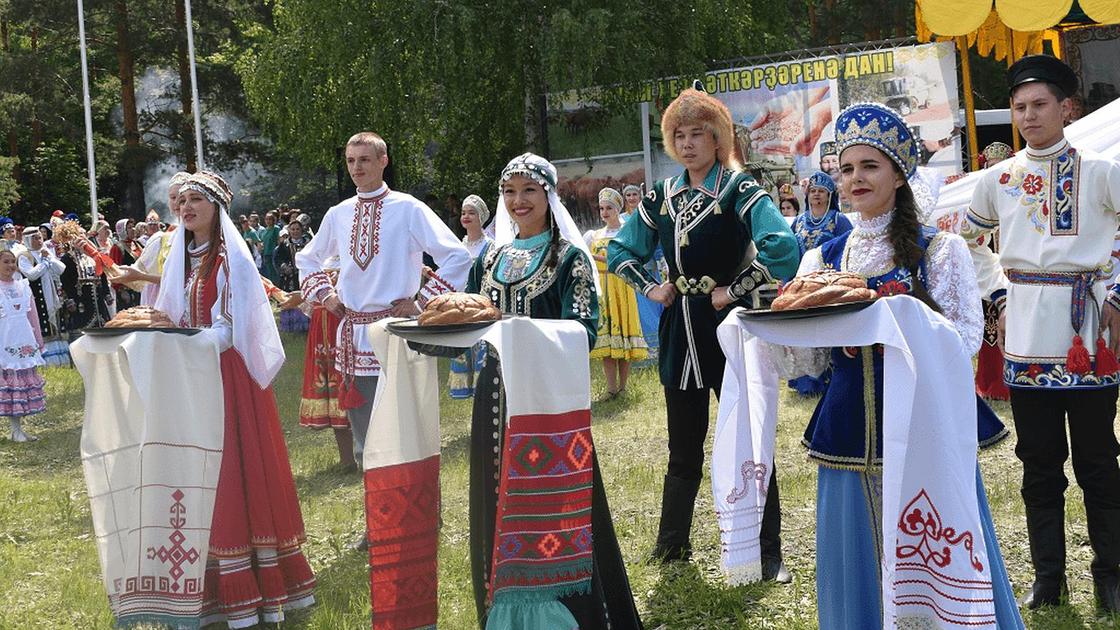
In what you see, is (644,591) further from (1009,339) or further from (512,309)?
(1009,339)

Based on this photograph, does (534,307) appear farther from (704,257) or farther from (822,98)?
(822,98)

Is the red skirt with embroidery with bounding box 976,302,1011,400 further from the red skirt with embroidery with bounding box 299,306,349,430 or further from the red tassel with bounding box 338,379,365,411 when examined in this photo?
the red skirt with embroidery with bounding box 299,306,349,430

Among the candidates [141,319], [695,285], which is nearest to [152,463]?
[141,319]

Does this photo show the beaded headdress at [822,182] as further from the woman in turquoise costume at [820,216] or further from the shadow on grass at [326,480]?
the shadow on grass at [326,480]

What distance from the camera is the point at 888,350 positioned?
3.34 m

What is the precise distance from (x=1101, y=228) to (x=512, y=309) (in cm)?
236

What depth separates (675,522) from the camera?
5457 mm

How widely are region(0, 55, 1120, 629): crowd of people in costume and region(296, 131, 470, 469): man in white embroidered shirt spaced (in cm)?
1

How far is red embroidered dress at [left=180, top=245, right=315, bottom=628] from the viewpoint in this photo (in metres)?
4.98

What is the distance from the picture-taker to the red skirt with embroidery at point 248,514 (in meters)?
4.98

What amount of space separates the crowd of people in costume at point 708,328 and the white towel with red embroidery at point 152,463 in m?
0.11

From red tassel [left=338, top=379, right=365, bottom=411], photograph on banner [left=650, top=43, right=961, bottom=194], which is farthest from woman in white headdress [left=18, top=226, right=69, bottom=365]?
red tassel [left=338, top=379, right=365, bottom=411]

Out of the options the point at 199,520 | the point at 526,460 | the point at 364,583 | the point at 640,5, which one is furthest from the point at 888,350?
the point at 640,5

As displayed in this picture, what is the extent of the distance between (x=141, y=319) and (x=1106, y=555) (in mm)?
4075
